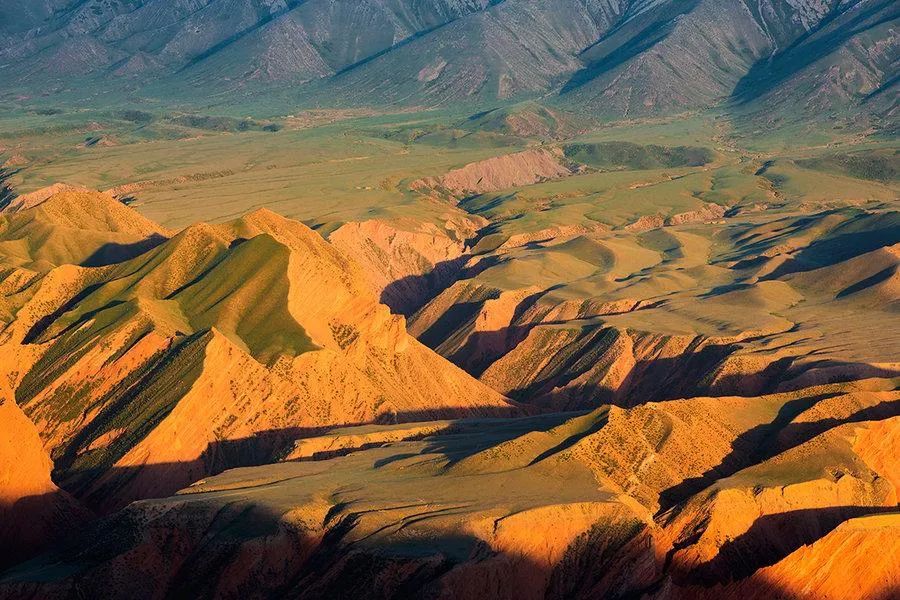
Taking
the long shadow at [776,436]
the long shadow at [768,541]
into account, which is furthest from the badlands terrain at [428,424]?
the long shadow at [776,436]

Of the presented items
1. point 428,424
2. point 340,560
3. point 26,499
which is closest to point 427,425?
point 428,424

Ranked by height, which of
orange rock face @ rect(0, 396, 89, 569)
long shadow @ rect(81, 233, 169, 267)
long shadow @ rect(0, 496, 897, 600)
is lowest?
long shadow @ rect(0, 496, 897, 600)

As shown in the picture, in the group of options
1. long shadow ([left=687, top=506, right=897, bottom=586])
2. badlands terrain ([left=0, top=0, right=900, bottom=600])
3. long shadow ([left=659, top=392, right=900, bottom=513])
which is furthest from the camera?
long shadow ([left=659, top=392, right=900, bottom=513])

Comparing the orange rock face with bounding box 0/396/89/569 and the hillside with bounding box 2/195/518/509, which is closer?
the orange rock face with bounding box 0/396/89/569

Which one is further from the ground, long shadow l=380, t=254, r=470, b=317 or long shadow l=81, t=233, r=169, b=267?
long shadow l=81, t=233, r=169, b=267

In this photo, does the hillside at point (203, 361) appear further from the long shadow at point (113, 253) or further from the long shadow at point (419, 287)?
the long shadow at point (419, 287)

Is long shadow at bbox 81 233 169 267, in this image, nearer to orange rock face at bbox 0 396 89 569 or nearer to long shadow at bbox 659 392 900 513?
orange rock face at bbox 0 396 89 569

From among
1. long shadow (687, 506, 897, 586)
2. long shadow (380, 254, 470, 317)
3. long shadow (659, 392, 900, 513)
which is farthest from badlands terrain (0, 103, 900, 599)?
long shadow (380, 254, 470, 317)

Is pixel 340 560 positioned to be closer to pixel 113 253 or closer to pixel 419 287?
pixel 113 253

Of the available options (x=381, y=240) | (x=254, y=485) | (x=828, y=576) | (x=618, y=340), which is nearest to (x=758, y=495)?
(x=828, y=576)

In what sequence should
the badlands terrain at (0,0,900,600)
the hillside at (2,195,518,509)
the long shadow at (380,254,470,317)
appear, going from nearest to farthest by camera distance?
the badlands terrain at (0,0,900,600)
the hillside at (2,195,518,509)
the long shadow at (380,254,470,317)

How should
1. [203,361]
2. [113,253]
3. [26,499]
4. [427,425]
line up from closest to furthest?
[26,499], [427,425], [203,361], [113,253]
